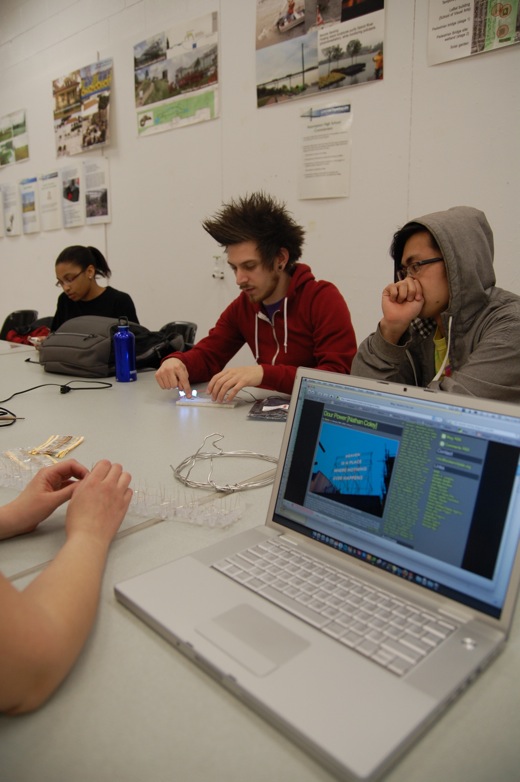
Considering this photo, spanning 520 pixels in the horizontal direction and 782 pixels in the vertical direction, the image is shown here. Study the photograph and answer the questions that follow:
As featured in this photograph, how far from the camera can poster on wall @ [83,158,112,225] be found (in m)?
3.58

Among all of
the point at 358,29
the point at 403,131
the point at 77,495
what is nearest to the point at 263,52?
the point at 358,29

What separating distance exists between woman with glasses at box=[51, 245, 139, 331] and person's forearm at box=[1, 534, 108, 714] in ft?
7.22

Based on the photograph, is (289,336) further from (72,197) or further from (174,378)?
(72,197)

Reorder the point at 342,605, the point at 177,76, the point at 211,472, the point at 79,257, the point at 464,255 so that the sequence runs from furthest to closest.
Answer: the point at 177,76, the point at 79,257, the point at 464,255, the point at 211,472, the point at 342,605

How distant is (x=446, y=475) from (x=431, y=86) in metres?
2.01

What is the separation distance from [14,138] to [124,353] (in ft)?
11.3

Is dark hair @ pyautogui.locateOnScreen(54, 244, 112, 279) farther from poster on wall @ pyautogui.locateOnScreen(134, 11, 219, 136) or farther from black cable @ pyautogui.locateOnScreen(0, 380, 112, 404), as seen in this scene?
black cable @ pyautogui.locateOnScreen(0, 380, 112, 404)

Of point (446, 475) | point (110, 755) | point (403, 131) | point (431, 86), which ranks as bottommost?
point (110, 755)

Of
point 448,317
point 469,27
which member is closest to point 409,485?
point 448,317

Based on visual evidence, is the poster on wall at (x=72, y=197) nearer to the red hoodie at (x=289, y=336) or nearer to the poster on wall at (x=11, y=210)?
the poster on wall at (x=11, y=210)

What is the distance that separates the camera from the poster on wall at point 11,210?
4.43m

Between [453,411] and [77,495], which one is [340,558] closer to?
[453,411]

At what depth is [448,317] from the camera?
4.28 feet

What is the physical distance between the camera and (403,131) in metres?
2.18
